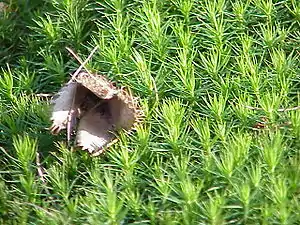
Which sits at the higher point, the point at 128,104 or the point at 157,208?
the point at 128,104

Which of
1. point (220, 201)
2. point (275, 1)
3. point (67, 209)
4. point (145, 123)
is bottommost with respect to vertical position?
point (67, 209)

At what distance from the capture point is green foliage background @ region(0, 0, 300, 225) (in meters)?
1.53

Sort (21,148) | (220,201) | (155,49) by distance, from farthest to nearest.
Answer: (155,49)
(21,148)
(220,201)

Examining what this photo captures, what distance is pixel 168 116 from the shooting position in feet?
5.46

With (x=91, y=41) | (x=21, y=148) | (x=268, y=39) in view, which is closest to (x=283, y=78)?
(x=268, y=39)

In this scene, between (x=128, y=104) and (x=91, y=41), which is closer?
(x=128, y=104)

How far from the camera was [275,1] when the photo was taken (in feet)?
6.14

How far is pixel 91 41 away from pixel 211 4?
0.32m

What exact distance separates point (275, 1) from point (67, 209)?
76 cm

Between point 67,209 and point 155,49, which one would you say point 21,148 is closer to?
point 67,209

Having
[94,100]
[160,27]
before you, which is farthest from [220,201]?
[160,27]

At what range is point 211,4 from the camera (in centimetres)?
185

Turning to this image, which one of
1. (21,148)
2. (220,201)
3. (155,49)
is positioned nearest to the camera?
(220,201)

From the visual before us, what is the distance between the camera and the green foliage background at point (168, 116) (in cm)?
153
